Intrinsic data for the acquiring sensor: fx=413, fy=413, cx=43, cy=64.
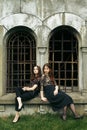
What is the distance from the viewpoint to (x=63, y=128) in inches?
374

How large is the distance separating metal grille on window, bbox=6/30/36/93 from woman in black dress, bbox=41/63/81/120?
27.1 inches

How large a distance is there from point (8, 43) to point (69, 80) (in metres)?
1.89

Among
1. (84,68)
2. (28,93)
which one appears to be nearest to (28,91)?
(28,93)

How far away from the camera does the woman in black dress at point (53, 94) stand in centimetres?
1012

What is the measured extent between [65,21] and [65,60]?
3.43ft

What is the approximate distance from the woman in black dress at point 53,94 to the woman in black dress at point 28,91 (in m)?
0.16

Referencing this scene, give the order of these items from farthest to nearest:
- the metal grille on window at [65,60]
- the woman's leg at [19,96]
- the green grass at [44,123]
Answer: the metal grille on window at [65,60], the woman's leg at [19,96], the green grass at [44,123]

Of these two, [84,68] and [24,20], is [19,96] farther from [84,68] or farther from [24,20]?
[24,20]

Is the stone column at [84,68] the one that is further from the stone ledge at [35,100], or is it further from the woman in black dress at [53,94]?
the woman in black dress at [53,94]

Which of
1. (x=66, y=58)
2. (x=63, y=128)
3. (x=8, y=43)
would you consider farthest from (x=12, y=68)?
(x=63, y=128)

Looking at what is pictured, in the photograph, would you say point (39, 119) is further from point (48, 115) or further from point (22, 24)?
point (22, 24)

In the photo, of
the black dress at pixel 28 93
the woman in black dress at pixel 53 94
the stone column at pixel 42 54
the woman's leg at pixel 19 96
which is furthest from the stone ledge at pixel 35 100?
the stone column at pixel 42 54

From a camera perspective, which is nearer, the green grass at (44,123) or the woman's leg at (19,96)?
the green grass at (44,123)

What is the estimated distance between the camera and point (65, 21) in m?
10.6
